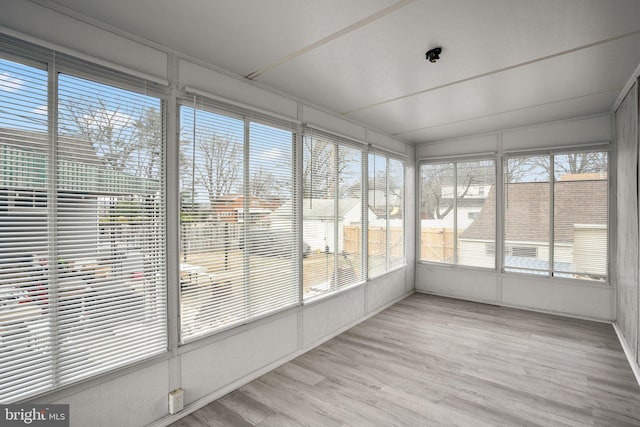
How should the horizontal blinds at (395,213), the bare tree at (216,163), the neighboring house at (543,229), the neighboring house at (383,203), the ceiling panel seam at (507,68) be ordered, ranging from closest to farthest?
the ceiling panel seam at (507,68)
the bare tree at (216,163)
the neighboring house at (543,229)
the neighboring house at (383,203)
the horizontal blinds at (395,213)

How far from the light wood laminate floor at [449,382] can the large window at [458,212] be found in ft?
4.42

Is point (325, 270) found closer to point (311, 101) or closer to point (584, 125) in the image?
point (311, 101)

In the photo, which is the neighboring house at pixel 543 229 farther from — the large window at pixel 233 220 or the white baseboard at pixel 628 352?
the large window at pixel 233 220

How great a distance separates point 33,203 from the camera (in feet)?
5.47

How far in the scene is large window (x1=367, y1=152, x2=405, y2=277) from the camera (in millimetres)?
4348

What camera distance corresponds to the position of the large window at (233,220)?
7.63ft

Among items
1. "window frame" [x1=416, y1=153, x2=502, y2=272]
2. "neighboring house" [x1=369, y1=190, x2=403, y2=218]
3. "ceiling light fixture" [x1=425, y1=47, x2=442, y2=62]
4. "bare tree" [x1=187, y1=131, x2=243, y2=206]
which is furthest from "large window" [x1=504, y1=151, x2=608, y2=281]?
"bare tree" [x1=187, y1=131, x2=243, y2=206]

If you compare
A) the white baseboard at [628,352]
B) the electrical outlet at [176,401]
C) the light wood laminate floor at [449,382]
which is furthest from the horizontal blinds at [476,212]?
the electrical outlet at [176,401]

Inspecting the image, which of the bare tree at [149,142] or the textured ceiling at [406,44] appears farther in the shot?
the bare tree at [149,142]

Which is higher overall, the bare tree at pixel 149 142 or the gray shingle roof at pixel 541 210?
the bare tree at pixel 149 142

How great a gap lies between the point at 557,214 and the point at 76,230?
5374 mm

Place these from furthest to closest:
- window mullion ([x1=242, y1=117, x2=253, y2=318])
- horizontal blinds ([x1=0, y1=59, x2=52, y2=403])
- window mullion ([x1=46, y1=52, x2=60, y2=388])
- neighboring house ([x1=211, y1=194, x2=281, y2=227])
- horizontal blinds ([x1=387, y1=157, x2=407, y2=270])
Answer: horizontal blinds ([x1=387, y1=157, x2=407, y2=270]), window mullion ([x1=242, y1=117, x2=253, y2=318]), neighboring house ([x1=211, y1=194, x2=281, y2=227]), window mullion ([x1=46, y1=52, x2=60, y2=388]), horizontal blinds ([x1=0, y1=59, x2=52, y2=403])

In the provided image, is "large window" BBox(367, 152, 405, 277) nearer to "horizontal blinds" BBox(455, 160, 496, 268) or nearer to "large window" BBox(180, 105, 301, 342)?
"horizontal blinds" BBox(455, 160, 496, 268)

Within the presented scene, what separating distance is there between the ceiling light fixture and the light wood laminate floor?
8.64ft
